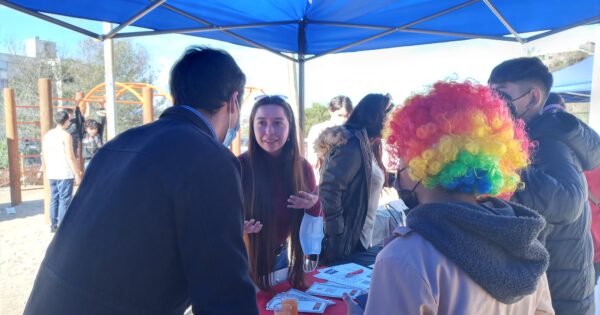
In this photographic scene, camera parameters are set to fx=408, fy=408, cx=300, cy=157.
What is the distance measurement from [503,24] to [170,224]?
299cm

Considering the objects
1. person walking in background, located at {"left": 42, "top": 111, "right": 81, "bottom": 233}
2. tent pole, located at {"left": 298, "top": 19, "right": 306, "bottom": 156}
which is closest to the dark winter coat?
tent pole, located at {"left": 298, "top": 19, "right": 306, "bottom": 156}

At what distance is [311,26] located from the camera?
3.46 metres

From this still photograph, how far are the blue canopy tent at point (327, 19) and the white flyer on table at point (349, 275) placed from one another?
5.83 ft

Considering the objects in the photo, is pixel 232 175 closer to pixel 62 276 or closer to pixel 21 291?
pixel 62 276

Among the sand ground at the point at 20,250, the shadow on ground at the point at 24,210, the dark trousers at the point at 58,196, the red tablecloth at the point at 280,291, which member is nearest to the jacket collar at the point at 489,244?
the red tablecloth at the point at 280,291

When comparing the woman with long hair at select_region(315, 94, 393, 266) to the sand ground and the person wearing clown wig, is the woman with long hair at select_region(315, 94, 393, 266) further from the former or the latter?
the sand ground

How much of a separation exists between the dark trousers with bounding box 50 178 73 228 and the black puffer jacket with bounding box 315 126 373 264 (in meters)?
5.60

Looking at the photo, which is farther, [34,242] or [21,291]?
[34,242]

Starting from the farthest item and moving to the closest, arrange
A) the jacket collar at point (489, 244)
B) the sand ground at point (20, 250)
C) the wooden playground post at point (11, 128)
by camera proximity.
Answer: the wooden playground post at point (11, 128), the sand ground at point (20, 250), the jacket collar at point (489, 244)

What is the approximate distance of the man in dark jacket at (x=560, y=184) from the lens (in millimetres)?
1536

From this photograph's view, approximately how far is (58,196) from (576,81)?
33.3 feet

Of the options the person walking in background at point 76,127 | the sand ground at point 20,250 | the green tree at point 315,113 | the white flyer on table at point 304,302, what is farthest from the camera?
the green tree at point 315,113

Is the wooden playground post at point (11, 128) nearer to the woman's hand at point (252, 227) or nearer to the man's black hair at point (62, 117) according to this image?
the man's black hair at point (62, 117)

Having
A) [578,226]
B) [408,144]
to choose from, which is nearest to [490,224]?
[408,144]
